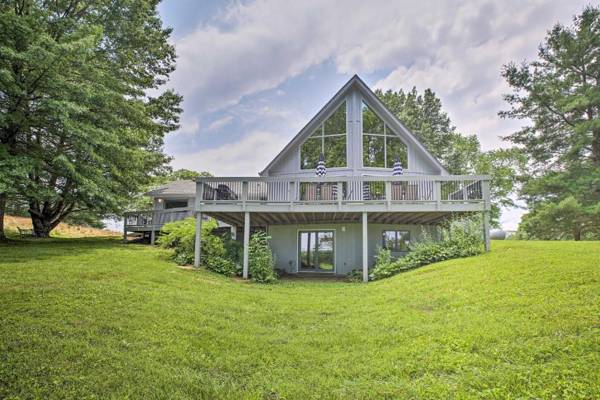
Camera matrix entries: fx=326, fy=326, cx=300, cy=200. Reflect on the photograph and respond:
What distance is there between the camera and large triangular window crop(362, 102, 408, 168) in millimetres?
14383

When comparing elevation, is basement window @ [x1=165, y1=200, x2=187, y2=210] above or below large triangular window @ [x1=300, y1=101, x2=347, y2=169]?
below

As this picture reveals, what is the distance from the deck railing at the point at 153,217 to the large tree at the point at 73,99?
160 cm

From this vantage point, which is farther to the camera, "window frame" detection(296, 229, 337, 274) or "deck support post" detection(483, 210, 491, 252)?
"window frame" detection(296, 229, 337, 274)

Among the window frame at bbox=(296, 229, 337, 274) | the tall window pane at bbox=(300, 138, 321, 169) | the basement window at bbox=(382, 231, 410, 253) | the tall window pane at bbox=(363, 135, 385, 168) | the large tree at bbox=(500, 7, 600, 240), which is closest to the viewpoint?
the window frame at bbox=(296, 229, 337, 274)

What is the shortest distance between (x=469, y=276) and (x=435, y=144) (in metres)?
28.5

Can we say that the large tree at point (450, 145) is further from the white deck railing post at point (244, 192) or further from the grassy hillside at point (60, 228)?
the grassy hillside at point (60, 228)

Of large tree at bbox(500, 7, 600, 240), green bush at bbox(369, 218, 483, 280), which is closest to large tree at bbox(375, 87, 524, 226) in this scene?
large tree at bbox(500, 7, 600, 240)

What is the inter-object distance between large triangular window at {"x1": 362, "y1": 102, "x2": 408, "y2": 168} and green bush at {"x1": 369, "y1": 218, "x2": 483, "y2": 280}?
4383 mm

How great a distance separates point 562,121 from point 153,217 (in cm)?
2602

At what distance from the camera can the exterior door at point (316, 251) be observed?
14.0m

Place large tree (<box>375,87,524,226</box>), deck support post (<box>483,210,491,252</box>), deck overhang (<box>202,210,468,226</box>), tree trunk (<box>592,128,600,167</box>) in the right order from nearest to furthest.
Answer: deck support post (<box>483,210,491,252</box>) → deck overhang (<box>202,210,468,226</box>) → tree trunk (<box>592,128,600,167</box>) → large tree (<box>375,87,524,226</box>)

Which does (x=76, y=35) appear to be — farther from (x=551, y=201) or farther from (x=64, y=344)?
(x=551, y=201)

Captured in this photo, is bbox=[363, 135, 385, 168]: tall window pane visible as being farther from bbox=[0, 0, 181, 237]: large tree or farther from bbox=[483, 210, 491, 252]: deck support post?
bbox=[0, 0, 181, 237]: large tree

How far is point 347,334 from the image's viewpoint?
17.6ft
